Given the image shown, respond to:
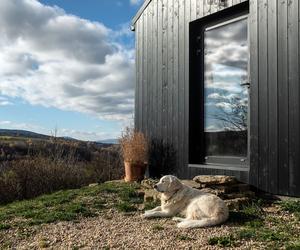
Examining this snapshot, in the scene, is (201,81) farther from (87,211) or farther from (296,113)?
(87,211)

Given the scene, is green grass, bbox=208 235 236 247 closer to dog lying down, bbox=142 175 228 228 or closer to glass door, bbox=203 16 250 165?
dog lying down, bbox=142 175 228 228

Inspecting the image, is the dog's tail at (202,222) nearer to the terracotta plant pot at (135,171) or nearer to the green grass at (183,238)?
the green grass at (183,238)

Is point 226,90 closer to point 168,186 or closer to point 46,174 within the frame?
point 168,186

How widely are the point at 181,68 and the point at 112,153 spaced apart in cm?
514

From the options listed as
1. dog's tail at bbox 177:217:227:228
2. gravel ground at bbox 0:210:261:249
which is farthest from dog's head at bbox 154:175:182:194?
dog's tail at bbox 177:217:227:228

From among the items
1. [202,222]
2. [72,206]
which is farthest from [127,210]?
[202,222]

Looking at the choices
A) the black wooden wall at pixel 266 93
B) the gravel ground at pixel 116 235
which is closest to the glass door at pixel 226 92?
the black wooden wall at pixel 266 93

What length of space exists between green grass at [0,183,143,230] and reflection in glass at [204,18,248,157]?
69.5 inches

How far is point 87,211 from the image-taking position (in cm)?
719

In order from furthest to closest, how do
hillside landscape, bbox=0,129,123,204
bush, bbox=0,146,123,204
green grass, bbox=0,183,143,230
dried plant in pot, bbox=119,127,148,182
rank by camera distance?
hillside landscape, bbox=0,129,123,204 → bush, bbox=0,146,123,204 → dried plant in pot, bbox=119,127,148,182 → green grass, bbox=0,183,143,230

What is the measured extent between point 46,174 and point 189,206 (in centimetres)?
617

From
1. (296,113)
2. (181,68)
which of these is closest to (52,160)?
(181,68)

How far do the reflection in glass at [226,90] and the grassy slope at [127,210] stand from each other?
1.59 metres

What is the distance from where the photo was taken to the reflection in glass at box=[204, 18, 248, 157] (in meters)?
8.07
